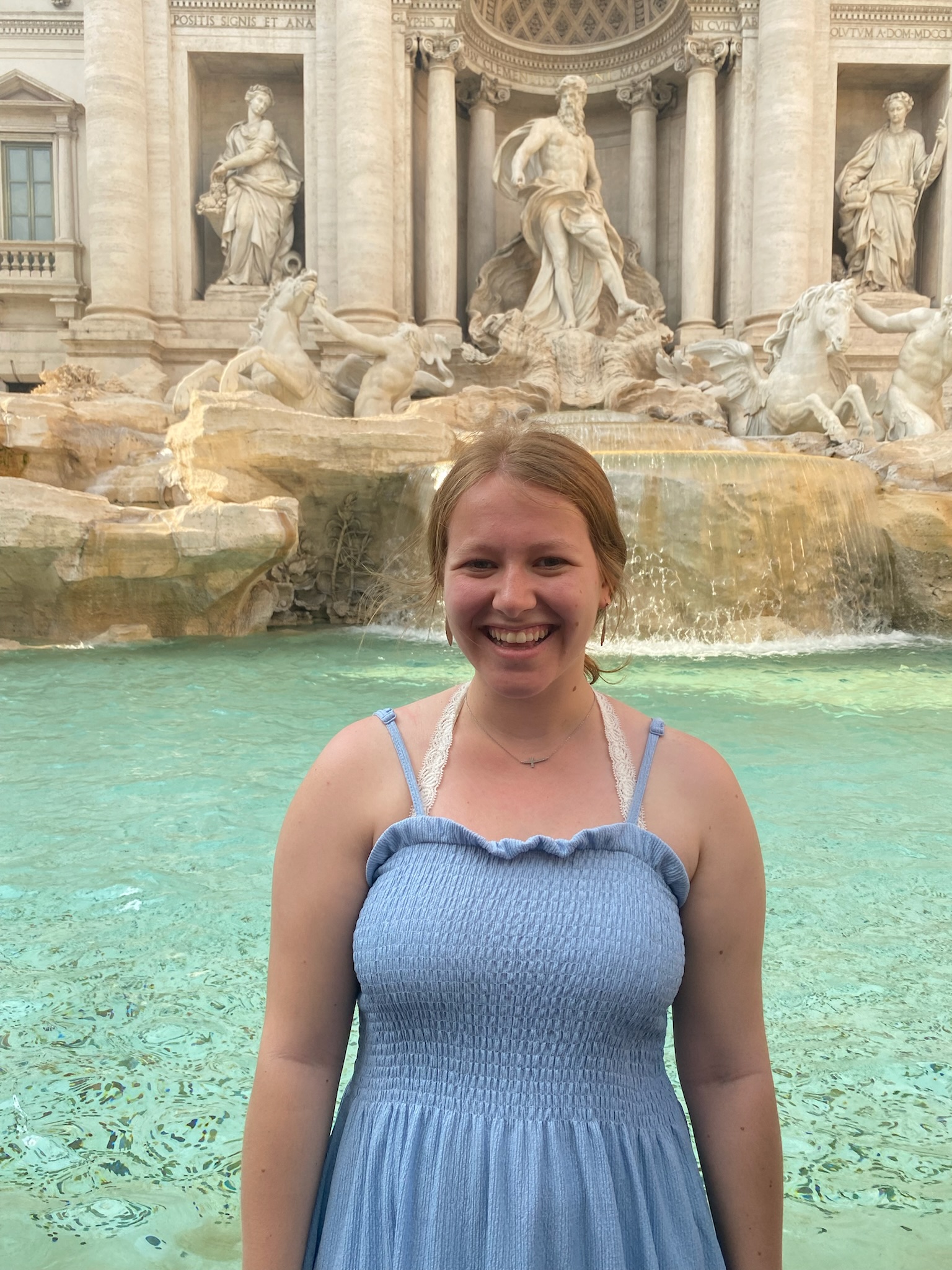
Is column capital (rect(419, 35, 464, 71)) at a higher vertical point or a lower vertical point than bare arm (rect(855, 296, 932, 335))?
higher

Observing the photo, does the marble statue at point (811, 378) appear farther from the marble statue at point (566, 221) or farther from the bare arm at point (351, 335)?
the bare arm at point (351, 335)

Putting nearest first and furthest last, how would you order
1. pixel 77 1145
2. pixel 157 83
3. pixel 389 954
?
pixel 389 954, pixel 77 1145, pixel 157 83

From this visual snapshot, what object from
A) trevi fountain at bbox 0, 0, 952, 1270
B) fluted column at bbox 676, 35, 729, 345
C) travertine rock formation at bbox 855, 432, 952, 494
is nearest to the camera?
trevi fountain at bbox 0, 0, 952, 1270

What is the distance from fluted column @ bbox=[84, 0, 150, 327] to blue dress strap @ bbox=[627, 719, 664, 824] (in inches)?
563

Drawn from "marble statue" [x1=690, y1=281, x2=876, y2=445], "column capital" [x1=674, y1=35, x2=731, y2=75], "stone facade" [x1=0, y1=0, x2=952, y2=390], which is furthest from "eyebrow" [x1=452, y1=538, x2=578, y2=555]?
"column capital" [x1=674, y1=35, x2=731, y2=75]

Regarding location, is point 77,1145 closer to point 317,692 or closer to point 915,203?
point 317,692

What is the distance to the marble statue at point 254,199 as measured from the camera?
47.8 ft

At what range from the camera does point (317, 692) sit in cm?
568

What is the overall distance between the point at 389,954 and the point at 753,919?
0.38 metres

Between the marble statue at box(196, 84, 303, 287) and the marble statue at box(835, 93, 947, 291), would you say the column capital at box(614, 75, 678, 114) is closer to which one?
the marble statue at box(835, 93, 947, 291)

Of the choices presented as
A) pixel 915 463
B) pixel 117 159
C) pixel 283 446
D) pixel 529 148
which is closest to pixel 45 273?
pixel 117 159

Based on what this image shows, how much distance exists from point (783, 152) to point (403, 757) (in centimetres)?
1495

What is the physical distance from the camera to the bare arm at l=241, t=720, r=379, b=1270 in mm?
1046

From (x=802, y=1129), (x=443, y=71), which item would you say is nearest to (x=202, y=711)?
(x=802, y=1129)
